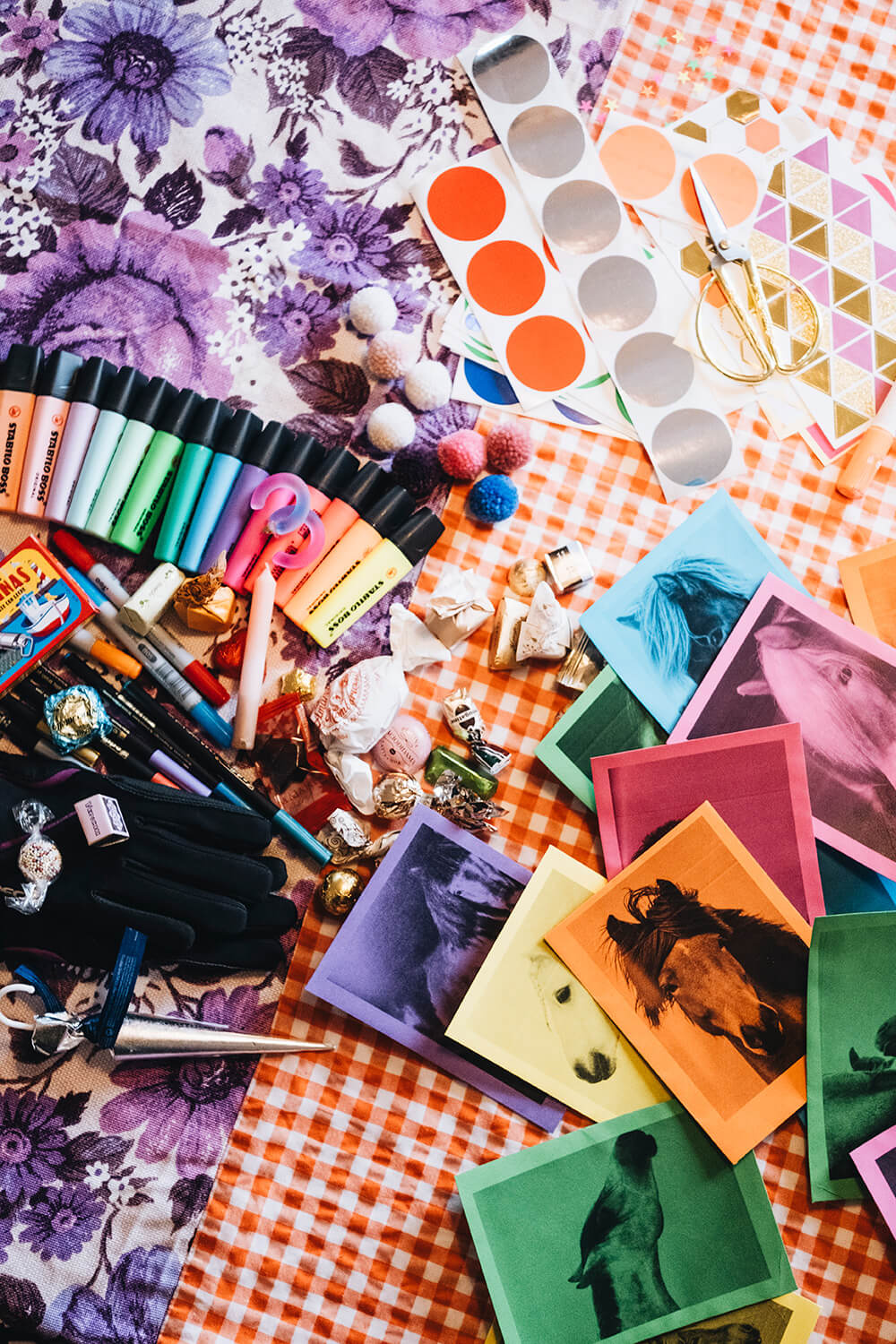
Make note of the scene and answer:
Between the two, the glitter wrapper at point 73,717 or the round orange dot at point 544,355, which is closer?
the glitter wrapper at point 73,717

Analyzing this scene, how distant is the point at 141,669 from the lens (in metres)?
0.94

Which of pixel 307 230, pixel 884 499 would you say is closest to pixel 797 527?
pixel 884 499

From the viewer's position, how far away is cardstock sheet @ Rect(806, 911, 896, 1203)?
35.0 inches

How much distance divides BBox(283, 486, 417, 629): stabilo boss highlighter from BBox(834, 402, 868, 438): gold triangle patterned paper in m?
0.48

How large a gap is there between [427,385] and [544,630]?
27 centimetres

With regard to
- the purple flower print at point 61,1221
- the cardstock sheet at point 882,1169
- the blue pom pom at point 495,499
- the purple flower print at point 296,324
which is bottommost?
the purple flower print at point 61,1221

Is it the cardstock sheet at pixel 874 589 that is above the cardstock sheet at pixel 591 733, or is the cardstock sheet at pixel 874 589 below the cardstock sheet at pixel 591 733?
above

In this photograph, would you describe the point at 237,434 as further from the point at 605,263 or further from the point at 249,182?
the point at 605,263

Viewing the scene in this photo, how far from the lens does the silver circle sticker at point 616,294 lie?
1012mm

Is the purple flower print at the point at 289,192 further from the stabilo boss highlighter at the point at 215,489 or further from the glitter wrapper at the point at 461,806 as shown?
the glitter wrapper at the point at 461,806

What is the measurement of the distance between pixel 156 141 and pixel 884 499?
0.86 metres

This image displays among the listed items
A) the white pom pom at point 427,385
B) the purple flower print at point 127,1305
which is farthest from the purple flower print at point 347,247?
the purple flower print at point 127,1305

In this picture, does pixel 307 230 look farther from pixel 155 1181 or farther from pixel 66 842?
pixel 155 1181

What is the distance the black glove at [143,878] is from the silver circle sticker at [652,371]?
0.58m
